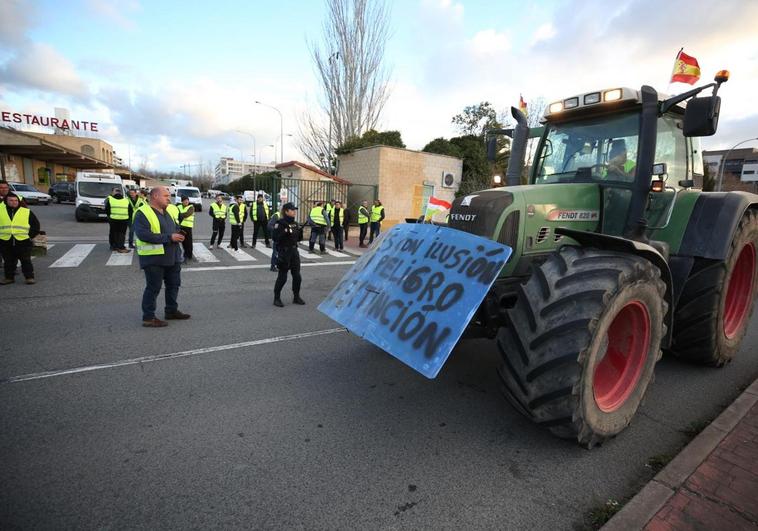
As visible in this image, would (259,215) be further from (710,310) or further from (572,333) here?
(572,333)

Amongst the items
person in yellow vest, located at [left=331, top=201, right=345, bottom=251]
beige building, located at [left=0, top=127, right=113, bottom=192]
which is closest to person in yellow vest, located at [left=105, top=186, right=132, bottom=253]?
person in yellow vest, located at [left=331, top=201, right=345, bottom=251]

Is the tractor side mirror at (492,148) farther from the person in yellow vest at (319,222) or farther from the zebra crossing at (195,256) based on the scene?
the person in yellow vest at (319,222)

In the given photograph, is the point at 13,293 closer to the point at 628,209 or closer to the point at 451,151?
the point at 628,209

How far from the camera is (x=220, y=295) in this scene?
24.0 ft

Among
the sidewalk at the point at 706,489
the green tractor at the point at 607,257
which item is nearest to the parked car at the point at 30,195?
the green tractor at the point at 607,257

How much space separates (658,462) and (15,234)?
10.1m

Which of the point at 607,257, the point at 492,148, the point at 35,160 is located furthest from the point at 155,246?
the point at 35,160

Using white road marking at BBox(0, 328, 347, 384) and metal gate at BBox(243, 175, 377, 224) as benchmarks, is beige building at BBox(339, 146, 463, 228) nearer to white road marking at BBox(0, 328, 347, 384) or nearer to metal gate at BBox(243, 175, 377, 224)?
metal gate at BBox(243, 175, 377, 224)

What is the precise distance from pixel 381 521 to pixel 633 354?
230 centimetres

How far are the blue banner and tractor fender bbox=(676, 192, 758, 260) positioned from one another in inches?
92.5

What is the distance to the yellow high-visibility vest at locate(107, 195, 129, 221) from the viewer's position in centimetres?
1105

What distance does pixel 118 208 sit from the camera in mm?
11102

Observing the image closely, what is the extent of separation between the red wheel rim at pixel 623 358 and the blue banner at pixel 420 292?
120cm

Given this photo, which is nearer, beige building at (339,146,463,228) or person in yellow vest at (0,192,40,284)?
person in yellow vest at (0,192,40,284)
